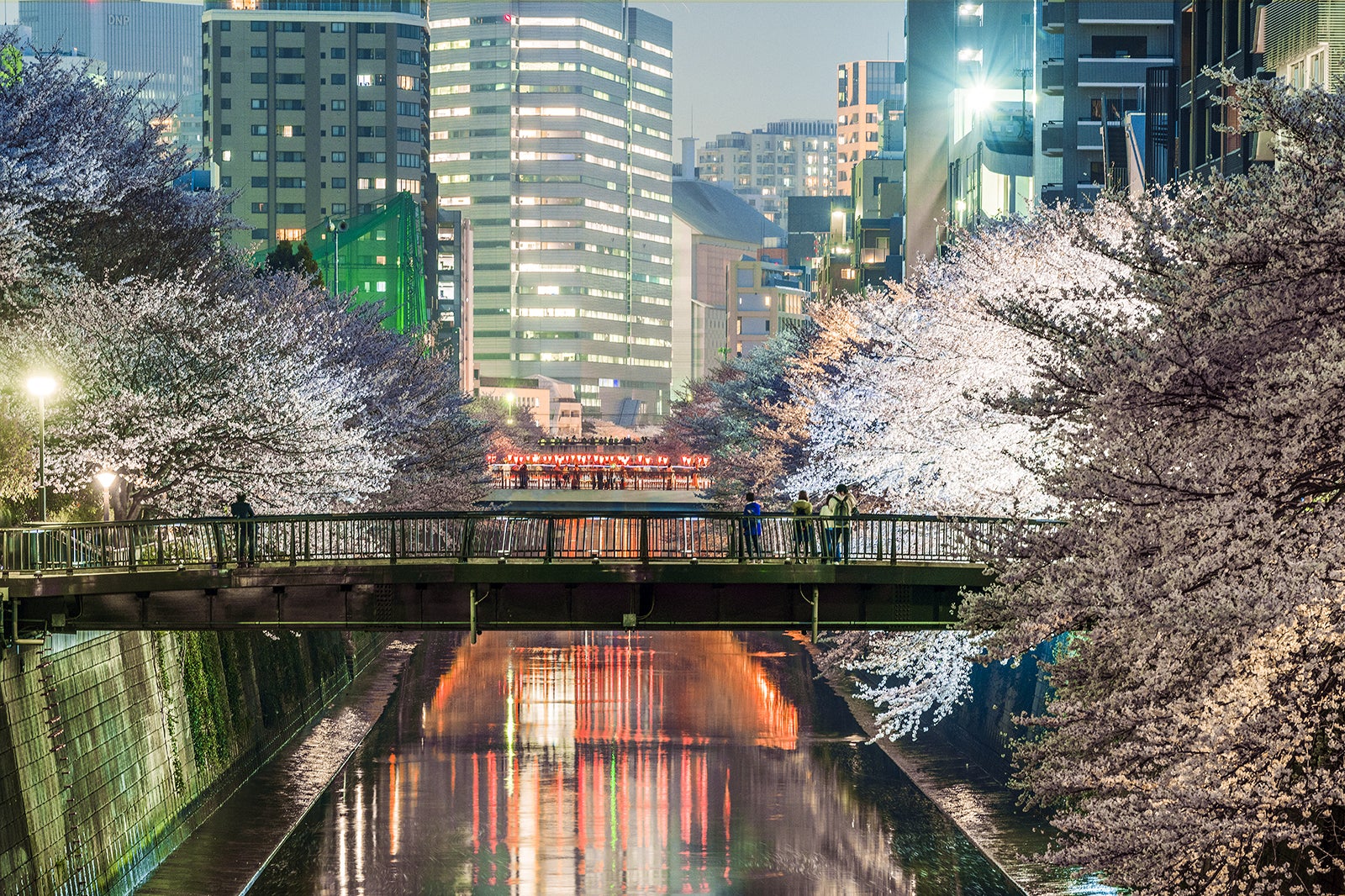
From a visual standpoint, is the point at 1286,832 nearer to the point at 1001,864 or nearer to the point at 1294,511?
the point at 1294,511

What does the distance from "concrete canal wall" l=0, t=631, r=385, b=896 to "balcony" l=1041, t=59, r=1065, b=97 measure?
51.1 meters

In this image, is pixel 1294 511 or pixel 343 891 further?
pixel 343 891

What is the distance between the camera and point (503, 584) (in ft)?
117

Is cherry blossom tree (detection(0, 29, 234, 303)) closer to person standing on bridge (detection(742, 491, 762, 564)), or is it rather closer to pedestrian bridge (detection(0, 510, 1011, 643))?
pedestrian bridge (detection(0, 510, 1011, 643))

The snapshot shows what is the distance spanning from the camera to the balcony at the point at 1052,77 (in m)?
87.9

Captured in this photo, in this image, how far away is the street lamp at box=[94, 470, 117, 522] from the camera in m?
39.6

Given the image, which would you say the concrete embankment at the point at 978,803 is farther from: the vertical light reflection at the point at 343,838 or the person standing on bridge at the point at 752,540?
the vertical light reflection at the point at 343,838

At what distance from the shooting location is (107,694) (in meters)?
38.7

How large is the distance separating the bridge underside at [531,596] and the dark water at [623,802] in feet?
23.1

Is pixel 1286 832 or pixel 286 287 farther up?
pixel 286 287

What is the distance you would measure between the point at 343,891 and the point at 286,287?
42.8 m

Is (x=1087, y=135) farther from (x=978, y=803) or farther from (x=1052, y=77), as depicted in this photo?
(x=978, y=803)

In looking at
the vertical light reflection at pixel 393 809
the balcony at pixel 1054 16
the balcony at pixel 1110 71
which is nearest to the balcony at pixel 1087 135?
the balcony at pixel 1110 71

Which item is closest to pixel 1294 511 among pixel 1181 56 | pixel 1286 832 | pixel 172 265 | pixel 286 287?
pixel 1286 832
